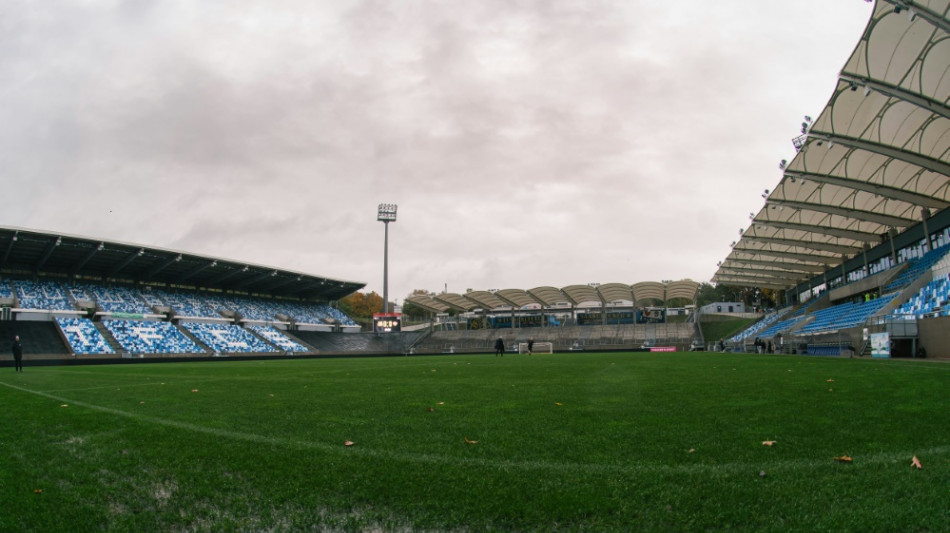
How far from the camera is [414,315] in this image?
112 metres

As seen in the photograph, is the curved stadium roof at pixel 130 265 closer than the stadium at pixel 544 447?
No

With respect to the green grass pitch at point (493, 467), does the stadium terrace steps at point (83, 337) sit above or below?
below

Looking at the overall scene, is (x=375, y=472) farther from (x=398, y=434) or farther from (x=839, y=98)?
(x=839, y=98)

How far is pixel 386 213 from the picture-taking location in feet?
238

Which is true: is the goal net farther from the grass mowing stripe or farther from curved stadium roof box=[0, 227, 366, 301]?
the grass mowing stripe

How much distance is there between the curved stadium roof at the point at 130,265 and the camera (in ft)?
133

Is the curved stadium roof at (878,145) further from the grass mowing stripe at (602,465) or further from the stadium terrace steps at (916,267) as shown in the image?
the grass mowing stripe at (602,465)

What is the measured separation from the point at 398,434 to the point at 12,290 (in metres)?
50.0

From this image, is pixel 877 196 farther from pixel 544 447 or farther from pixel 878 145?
pixel 544 447

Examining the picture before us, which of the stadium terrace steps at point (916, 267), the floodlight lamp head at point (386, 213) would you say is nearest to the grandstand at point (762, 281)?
the stadium terrace steps at point (916, 267)

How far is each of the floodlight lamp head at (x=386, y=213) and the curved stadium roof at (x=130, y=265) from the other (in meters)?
12.3

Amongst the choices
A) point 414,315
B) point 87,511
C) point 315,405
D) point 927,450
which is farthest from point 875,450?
point 414,315

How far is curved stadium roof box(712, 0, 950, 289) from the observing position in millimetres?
15320

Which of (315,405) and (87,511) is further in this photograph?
(315,405)
